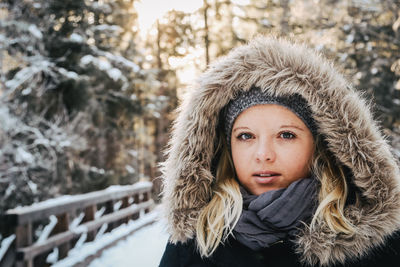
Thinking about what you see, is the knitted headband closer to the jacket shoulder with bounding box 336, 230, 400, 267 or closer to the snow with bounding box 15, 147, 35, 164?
the jacket shoulder with bounding box 336, 230, 400, 267

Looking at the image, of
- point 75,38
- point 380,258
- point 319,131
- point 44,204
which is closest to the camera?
point 380,258

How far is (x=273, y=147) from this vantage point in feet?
5.60

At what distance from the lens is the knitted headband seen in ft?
5.74

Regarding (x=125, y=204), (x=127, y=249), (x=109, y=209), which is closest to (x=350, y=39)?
(x=125, y=204)

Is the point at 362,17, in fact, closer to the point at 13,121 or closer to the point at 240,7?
the point at 240,7

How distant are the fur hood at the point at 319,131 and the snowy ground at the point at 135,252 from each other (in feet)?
8.71

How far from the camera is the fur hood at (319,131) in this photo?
5.07ft

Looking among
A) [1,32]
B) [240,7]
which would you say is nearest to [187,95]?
[1,32]

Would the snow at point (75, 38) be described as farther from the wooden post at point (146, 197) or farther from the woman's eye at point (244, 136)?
the woman's eye at point (244, 136)

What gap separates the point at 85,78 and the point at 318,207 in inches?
286

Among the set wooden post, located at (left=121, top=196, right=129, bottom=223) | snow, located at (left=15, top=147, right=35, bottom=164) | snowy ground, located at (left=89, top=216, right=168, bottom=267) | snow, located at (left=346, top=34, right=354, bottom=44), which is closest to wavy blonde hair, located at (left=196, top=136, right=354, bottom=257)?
snowy ground, located at (left=89, top=216, right=168, bottom=267)

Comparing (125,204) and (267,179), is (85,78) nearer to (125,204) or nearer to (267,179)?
(125,204)

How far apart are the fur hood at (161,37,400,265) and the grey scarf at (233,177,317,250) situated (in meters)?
0.10

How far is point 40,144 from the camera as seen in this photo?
7.55 m
